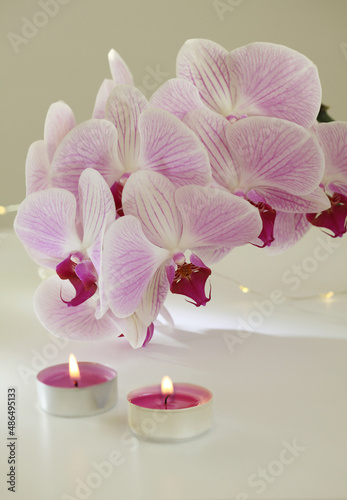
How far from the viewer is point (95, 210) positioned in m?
0.45

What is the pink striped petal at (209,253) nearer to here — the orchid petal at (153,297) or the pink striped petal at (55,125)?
the orchid petal at (153,297)

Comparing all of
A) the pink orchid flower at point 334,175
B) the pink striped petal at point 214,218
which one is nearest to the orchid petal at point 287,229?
the pink orchid flower at point 334,175

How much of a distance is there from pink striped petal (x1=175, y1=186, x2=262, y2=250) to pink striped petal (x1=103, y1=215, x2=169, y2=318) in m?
0.03

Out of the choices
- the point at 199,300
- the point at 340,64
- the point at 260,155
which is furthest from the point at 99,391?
the point at 340,64

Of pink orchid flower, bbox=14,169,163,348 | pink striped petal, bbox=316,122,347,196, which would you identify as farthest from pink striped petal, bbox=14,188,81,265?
pink striped petal, bbox=316,122,347,196

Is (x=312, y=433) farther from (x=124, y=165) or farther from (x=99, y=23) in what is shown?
(x=99, y=23)

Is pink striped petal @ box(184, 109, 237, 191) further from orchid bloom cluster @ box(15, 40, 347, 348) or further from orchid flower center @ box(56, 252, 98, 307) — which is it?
orchid flower center @ box(56, 252, 98, 307)

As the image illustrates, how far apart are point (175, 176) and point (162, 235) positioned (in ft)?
0.14

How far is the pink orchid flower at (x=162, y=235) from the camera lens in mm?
436

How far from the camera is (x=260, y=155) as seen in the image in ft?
1.53

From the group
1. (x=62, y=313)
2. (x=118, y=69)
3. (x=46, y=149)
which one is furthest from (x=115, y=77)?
(x=62, y=313)

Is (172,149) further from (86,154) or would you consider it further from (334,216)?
(334,216)

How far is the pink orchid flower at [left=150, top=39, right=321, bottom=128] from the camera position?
478mm

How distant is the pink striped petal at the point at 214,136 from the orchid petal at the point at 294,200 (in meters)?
0.05
